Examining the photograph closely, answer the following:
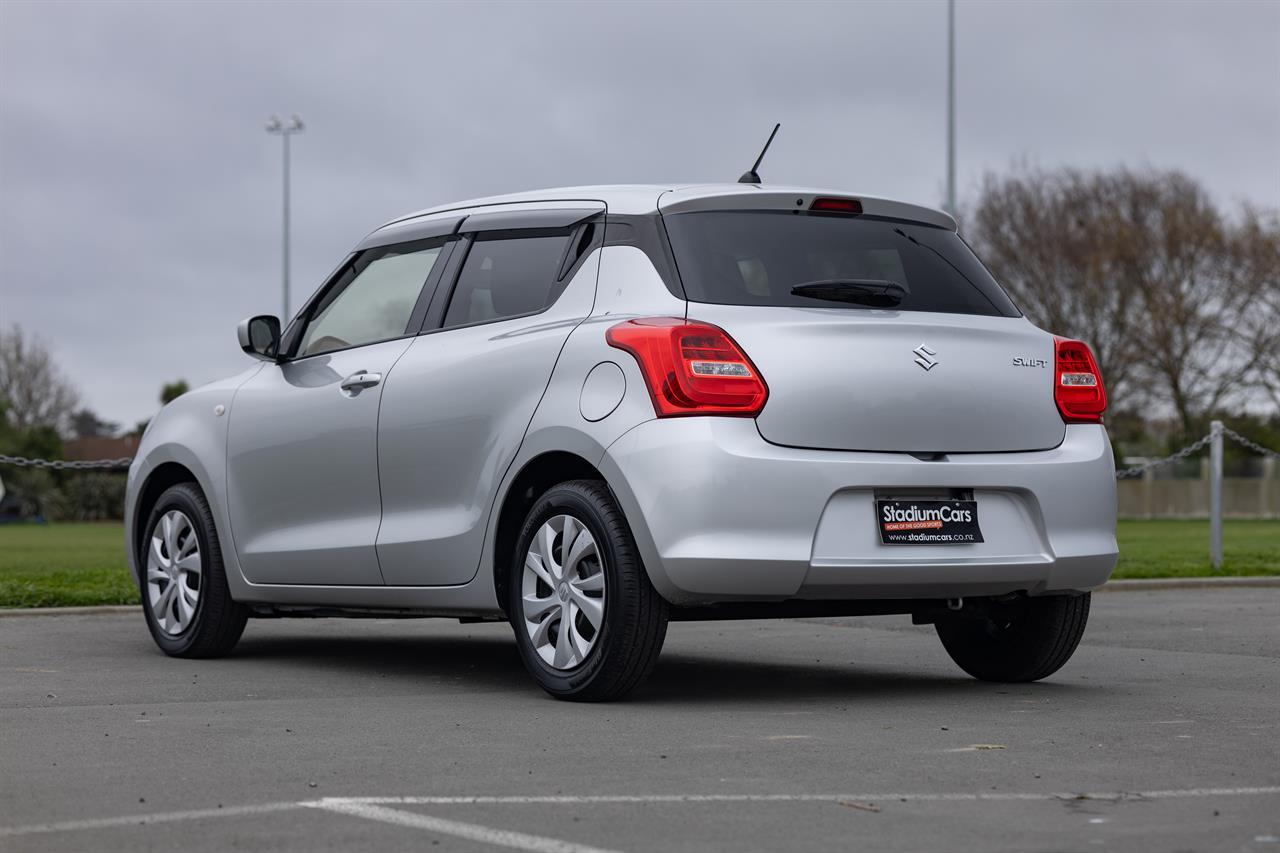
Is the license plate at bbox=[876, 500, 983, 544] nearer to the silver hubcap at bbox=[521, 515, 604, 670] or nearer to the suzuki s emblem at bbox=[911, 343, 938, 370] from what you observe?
the suzuki s emblem at bbox=[911, 343, 938, 370]

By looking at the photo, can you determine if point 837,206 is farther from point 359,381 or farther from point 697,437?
point 359,381

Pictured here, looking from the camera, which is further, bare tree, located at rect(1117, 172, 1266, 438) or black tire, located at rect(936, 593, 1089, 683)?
bare tree, located at rect(1117, 172, 1266, 438)

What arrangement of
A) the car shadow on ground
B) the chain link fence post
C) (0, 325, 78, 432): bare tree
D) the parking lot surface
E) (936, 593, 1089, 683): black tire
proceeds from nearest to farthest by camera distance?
the parking lot surface < the car shadow on ground < (936, 593, 1089, 683): black tire < the chain link fence post < (0, 325, 78, 432): bare tree

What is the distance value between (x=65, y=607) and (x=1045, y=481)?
729cm

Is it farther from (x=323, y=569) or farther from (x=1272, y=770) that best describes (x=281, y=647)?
(x=1272, y=770)

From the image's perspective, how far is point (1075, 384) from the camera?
7621mm

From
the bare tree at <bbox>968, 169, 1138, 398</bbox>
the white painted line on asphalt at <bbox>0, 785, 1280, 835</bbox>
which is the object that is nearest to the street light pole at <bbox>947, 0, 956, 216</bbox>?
the bare tree at <bbox>968, 169, 1138, 398</bbox>

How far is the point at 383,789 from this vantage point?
17.0 ft

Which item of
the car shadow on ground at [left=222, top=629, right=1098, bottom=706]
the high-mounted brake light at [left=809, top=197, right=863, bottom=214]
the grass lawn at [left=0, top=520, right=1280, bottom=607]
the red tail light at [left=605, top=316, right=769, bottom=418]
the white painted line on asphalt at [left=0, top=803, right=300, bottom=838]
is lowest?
the grass lawn at [left=0, top=520, right=1280, bottom=607]

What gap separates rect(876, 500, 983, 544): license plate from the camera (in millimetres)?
6992

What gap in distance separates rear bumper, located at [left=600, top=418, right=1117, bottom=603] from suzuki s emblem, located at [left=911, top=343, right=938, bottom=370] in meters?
0.35

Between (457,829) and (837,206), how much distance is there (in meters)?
3.72

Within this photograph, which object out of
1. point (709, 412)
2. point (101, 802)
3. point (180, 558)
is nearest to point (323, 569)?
point (180, 558)

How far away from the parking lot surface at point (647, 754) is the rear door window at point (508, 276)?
1.53 meters
